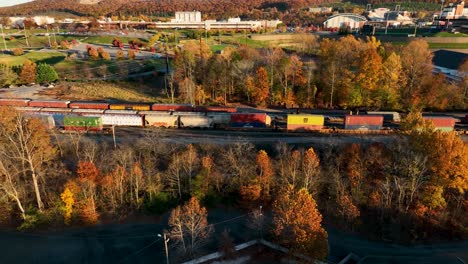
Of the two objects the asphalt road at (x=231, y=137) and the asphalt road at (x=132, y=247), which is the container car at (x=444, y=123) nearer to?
the asphalt road at (x=231, y=137)

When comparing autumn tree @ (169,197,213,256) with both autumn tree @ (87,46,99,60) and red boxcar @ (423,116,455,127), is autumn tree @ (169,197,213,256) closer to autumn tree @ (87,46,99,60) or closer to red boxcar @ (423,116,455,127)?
red boxcar @ (423,116,455,127)

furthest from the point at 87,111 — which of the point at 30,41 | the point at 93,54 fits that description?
the point at 30,41

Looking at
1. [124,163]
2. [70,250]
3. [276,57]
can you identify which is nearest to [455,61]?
[276,57]

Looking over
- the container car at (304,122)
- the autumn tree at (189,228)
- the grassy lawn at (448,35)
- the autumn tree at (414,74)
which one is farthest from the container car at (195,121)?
the grassy lawn at (448,35)

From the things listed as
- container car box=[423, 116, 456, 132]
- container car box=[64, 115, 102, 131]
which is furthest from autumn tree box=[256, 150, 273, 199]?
container car box=[64, 115, 102, 131]

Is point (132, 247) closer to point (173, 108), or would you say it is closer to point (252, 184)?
point (252, 184)
